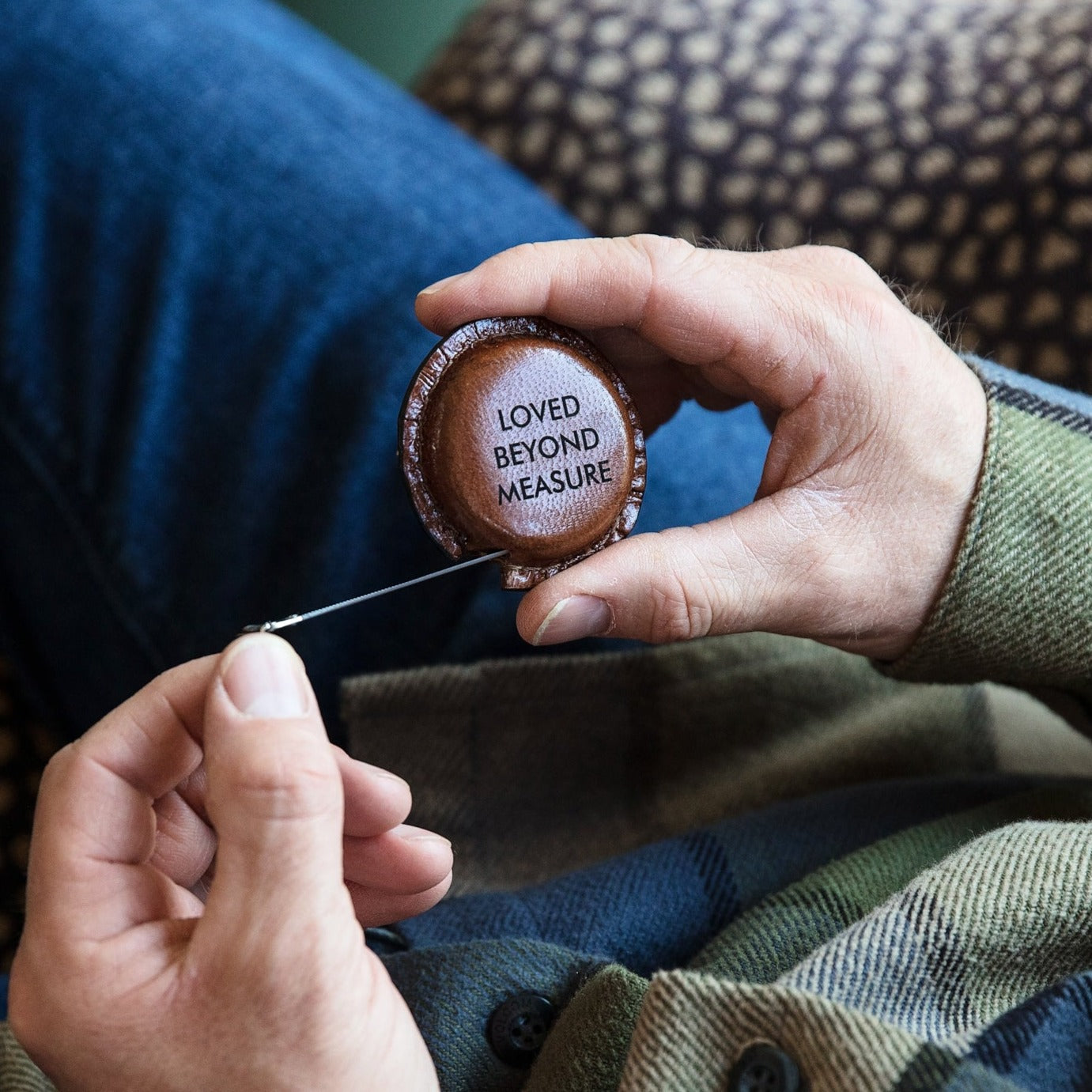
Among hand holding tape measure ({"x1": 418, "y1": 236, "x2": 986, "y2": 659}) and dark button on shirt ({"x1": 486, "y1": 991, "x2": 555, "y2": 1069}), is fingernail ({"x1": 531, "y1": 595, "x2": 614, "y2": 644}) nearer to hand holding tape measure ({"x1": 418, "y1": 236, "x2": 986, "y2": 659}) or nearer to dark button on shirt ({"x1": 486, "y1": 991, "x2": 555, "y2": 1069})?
hand holding tape measure ({"x1": 418, "y1": 236, "x2": 986, "y2": 659})

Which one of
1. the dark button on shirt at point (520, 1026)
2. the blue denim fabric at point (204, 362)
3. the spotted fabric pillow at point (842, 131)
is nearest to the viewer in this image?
the dark button on shirt at point (520, 1026)

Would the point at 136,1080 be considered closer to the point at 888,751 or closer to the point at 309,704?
the point at 309,704

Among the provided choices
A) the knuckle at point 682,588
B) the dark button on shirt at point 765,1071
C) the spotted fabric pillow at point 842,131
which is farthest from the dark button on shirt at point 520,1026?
the spotted fabric pillow at point 842,131

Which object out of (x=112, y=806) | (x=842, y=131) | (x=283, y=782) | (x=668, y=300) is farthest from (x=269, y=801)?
(x=842, y=131)

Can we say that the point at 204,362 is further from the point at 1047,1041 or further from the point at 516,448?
the point at 1047,1041

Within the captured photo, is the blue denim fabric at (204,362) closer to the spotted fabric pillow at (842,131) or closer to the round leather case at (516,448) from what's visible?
the round leather case at (516,448)

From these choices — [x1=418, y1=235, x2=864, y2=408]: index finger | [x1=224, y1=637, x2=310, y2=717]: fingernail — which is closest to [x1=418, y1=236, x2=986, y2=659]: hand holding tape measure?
[x1=418, y1=235, x2=864, y2=408]: index finger
